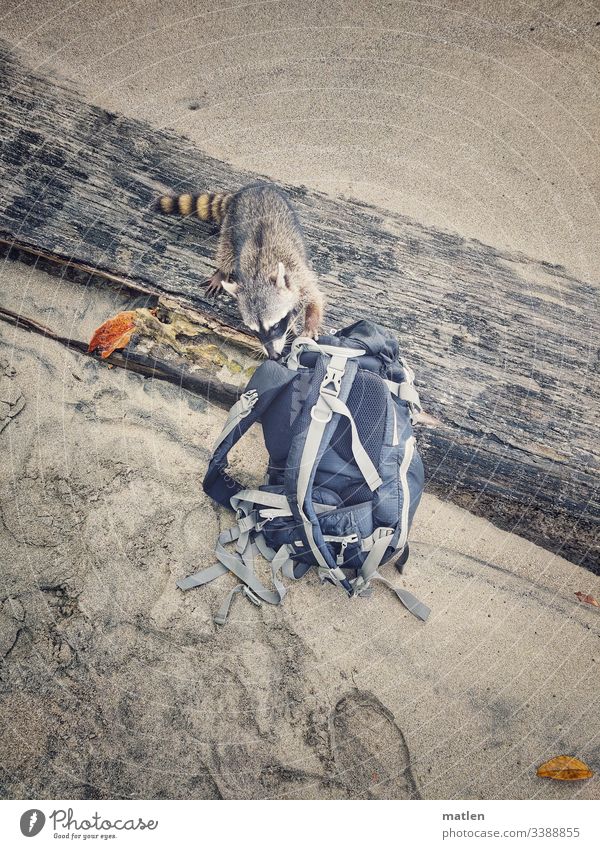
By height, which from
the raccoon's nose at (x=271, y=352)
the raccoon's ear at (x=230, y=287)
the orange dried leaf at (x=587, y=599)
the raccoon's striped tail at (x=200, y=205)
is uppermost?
the raccoon's striped tail at (x=200, y=205)

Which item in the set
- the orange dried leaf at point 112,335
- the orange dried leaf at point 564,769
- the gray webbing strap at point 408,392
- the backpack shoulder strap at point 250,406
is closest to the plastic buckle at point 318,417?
the backpack shoulder strap at point 250,406

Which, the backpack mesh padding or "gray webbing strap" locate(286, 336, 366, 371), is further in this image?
"gray webbing strap" locate(286, 336, 366, 371)

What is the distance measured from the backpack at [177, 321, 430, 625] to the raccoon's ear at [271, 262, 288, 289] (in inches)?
26.1

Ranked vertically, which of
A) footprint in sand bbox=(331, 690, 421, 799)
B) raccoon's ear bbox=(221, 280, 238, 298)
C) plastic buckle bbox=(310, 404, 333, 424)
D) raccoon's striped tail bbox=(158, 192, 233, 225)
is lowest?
footprint in sand bbox=(331, 690, 421, 799)

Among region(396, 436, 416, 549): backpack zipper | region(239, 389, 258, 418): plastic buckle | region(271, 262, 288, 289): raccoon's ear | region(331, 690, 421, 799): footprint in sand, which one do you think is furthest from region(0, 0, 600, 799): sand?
region(271, 262, 288, 289): raccoon's ear

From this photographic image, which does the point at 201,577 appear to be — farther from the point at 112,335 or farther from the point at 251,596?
the point at 112,335

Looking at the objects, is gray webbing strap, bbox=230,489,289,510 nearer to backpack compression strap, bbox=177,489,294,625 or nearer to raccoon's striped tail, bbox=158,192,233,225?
backpack compression strap, bbox=177,489,294,625

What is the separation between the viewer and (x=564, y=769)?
2.66m

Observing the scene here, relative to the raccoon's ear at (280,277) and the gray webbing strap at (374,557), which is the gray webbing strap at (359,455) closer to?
the gray webbing strap at (374,557)

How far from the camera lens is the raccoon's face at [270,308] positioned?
10.9 ft

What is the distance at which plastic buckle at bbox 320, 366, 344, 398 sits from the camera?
9.07ft

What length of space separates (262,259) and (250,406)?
4.01ft

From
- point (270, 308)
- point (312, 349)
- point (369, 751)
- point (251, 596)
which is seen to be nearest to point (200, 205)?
point (270, 308)

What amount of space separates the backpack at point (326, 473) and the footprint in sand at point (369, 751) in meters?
0.52
